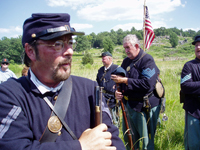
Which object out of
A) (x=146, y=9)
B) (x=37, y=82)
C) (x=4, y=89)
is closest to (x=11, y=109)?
(x=4, y=89)

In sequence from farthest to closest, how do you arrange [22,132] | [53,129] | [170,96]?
[170,96]
[53,129]
[22,132]

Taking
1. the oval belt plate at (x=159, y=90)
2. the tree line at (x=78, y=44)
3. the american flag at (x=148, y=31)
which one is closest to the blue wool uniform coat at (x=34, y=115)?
the oval belt plate at (x=159, y=90)

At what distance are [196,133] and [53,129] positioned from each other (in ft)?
9.09

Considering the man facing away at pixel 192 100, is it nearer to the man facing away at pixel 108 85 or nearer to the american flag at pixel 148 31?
the man facing away at pixel 108 85

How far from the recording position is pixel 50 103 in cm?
133

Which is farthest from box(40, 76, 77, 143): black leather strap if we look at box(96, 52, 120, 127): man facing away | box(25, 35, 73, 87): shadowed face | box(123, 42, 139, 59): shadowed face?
box(96, 52, 120, 127): man facing away

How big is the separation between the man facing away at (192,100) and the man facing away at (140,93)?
2.03 feet

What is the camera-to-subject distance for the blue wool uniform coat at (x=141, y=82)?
10.6ft

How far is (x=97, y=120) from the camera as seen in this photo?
136 centimetres

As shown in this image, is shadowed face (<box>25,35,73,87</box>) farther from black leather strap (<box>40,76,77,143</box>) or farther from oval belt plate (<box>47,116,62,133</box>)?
oval belt plate (<box>47,116,62,133</box>)

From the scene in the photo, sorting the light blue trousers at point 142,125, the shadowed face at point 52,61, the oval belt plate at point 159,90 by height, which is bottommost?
the light blue trousers at point 142,125

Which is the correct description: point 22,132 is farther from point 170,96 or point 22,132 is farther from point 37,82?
point 170,96

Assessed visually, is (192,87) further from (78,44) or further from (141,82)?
(78,44)

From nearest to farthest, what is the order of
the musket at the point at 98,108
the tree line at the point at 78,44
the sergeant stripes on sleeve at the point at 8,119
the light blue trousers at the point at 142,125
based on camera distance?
1. the sergeant stripes on sleeve at the point at 8,119
2. the musket at the point at 98,108
3. the light blue trousers at the point at 142,125
4. the tree line at the point at 78,44
